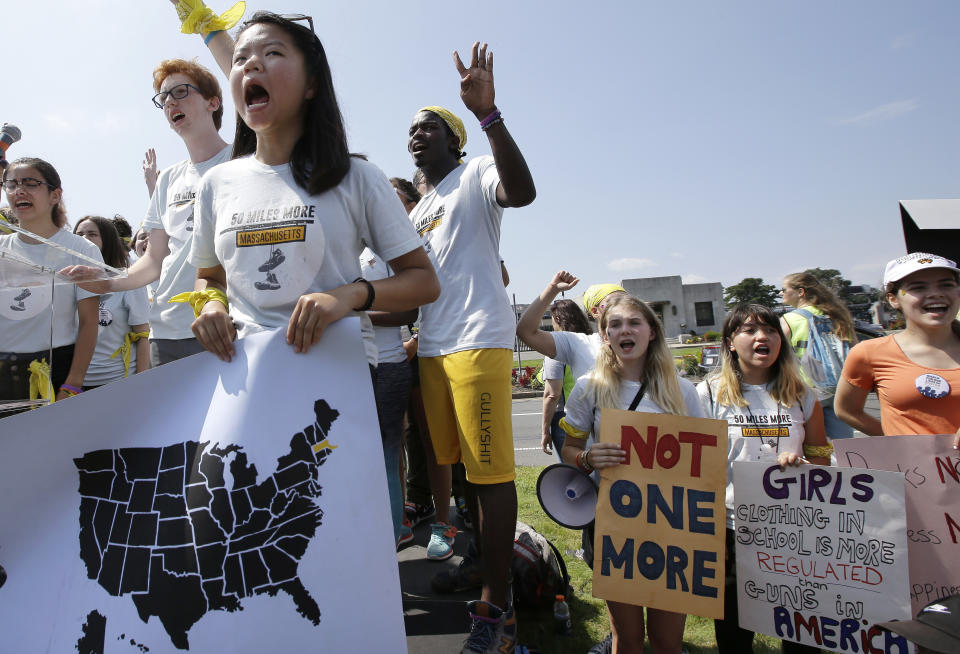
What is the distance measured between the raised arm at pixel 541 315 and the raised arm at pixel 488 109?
3.30 feet

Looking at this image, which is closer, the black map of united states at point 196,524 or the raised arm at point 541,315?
the black map of united states at point 196,524

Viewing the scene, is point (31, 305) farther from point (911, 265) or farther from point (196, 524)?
point (911, 265)

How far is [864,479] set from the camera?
205 cm

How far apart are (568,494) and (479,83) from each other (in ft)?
5.43

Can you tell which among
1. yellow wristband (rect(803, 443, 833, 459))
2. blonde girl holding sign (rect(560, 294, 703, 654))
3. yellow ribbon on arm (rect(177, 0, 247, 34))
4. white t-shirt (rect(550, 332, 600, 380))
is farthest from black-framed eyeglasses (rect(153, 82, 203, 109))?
yellow wristband (rect(803, 443, 833, 459))

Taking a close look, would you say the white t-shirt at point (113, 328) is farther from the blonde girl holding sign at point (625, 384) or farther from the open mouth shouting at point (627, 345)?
the open mouth shouting at point (627, 345)

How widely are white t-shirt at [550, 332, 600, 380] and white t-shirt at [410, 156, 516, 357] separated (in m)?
1.33

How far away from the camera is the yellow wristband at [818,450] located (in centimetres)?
237

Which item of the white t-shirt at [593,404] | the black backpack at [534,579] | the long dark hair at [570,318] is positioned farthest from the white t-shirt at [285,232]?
the long dark hair at [570,318]

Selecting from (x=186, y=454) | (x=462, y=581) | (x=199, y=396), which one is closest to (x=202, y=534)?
(x=186, y=454)

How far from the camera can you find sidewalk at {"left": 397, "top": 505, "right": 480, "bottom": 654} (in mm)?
2287

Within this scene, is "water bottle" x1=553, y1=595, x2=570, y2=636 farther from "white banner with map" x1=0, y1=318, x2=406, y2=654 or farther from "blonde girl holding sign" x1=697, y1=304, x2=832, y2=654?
"white banner with map" x1=0, y1=318, x2=406, y2=654

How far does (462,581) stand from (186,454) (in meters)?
1.82

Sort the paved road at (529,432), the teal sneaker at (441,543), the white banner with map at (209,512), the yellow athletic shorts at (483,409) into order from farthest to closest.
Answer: the paved road at (529,432) < the teal sneaker at (441,543) < the yellow athletic shorts at (483,409) < the white banner with map at (209,512)
